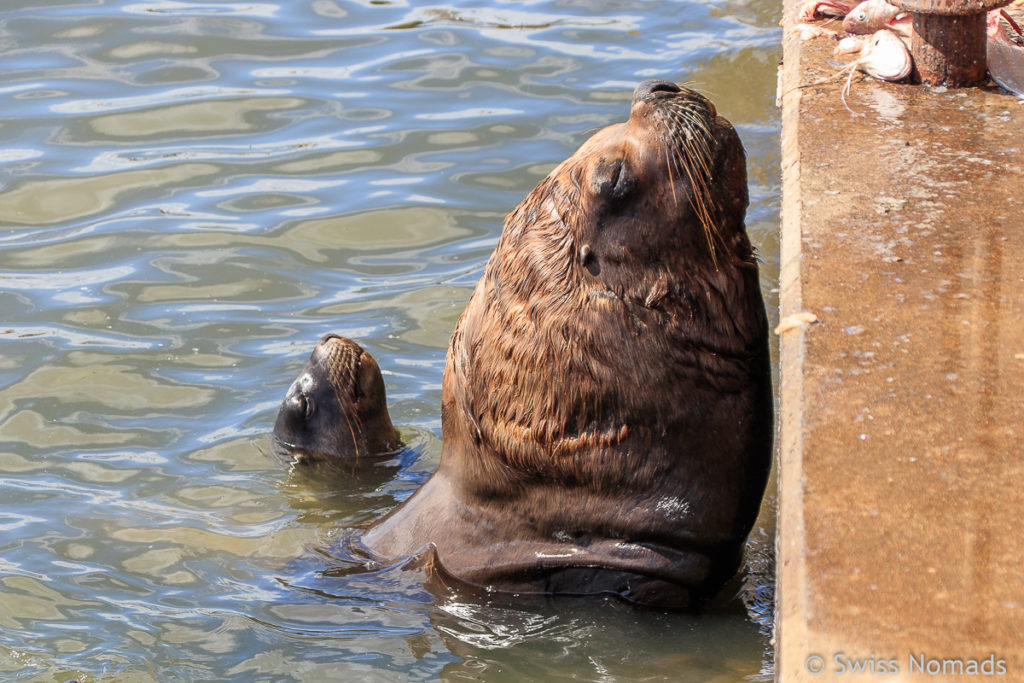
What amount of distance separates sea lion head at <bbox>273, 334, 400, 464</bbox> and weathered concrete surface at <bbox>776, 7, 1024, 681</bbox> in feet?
6.83

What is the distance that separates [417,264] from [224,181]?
1.80 metres

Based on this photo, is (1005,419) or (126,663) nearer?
(1005,419)

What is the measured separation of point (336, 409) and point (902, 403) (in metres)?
3.19

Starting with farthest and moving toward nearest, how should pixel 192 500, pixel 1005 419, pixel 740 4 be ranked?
pixel 740 4 < pixel 192 500 < pixel 1005 419

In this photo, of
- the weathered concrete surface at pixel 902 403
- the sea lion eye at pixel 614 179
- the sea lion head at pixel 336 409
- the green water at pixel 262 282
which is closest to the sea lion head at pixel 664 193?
the sea lion eye at pixel 614 179

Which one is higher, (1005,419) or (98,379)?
(1005,419)

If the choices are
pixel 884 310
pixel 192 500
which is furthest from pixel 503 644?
pixel 192 500

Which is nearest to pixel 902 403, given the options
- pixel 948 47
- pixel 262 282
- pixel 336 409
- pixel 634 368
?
pixel 634 368

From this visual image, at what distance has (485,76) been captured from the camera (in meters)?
10.8

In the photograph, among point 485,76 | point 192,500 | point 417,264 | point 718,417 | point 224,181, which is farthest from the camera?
point 485,76

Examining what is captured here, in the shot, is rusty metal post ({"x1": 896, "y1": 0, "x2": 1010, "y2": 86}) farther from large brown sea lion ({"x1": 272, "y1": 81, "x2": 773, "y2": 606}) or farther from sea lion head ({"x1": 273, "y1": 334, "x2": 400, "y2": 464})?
sea lion head ({"x1": 273, "y1": 334, "x2": 400, "y2": 464})

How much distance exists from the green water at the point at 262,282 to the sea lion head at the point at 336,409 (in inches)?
7.4

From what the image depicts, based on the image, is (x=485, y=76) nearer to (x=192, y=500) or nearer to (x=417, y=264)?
(x=417, y=264)

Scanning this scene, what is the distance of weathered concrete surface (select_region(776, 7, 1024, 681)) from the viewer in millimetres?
2734
